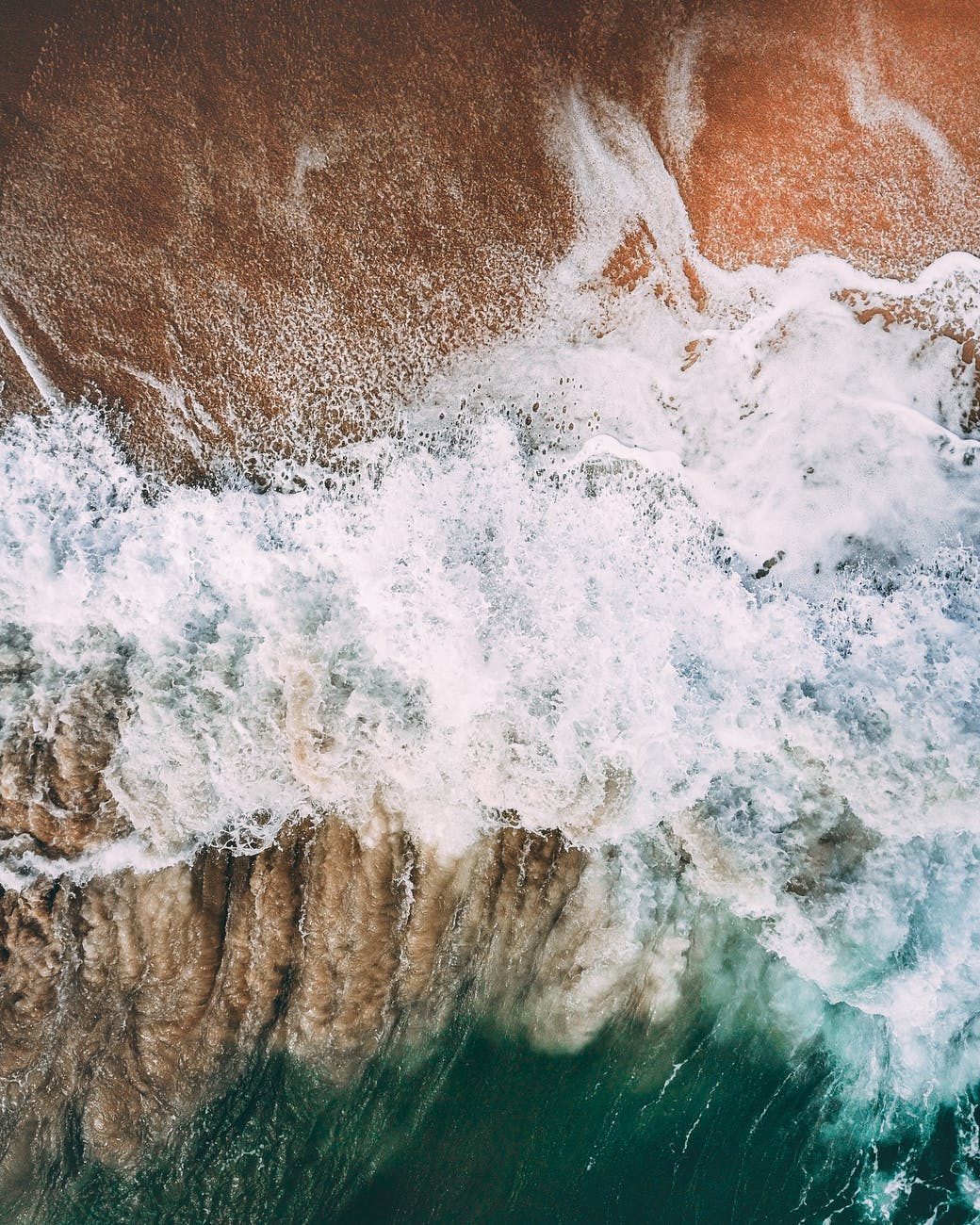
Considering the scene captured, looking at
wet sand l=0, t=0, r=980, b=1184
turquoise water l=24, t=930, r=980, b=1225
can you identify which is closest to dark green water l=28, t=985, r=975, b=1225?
turquoise water l=24, t=930, r=980, b=1225

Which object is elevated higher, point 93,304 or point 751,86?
point 751,86

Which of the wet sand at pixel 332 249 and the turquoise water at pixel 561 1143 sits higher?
the wet sand at pixel 332 249

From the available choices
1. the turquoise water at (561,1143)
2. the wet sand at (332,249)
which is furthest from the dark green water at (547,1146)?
the wet sand at (332,249)

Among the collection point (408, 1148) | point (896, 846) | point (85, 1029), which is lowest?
point (408, 1148)

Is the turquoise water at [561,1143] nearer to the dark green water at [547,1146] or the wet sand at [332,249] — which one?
the dark green water at [547,1146]

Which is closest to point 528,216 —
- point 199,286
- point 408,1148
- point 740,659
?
point 199,286

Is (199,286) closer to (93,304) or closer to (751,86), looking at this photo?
(93,304)
